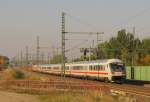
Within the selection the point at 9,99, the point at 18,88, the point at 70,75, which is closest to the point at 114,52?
the point at 70,75

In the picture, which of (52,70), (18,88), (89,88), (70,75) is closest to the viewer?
(89,88)

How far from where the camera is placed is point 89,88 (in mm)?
32844

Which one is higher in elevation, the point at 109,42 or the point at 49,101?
the point at 109,42

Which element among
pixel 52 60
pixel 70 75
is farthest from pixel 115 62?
pixel 52 60

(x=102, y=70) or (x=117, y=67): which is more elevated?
(x=117, y=67)

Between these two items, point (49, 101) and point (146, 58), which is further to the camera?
point (146, 58)

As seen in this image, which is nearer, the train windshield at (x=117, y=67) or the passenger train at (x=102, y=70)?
the passenger train at (x=102, y=70)

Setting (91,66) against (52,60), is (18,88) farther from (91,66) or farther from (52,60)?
(52,60)

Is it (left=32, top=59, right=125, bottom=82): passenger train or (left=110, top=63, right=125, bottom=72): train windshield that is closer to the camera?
(left=32, top=59, right=125, bottom=82): passenger train

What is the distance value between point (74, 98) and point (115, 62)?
26.6m

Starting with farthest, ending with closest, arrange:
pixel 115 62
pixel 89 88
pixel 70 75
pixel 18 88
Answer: pixel 70 75 < pixel 115 62 < pixel 18 88 < pixel 89 88

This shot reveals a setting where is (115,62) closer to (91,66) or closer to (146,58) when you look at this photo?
(91,66)

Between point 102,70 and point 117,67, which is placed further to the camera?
point 102,70

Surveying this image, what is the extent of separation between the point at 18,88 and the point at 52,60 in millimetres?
102656
